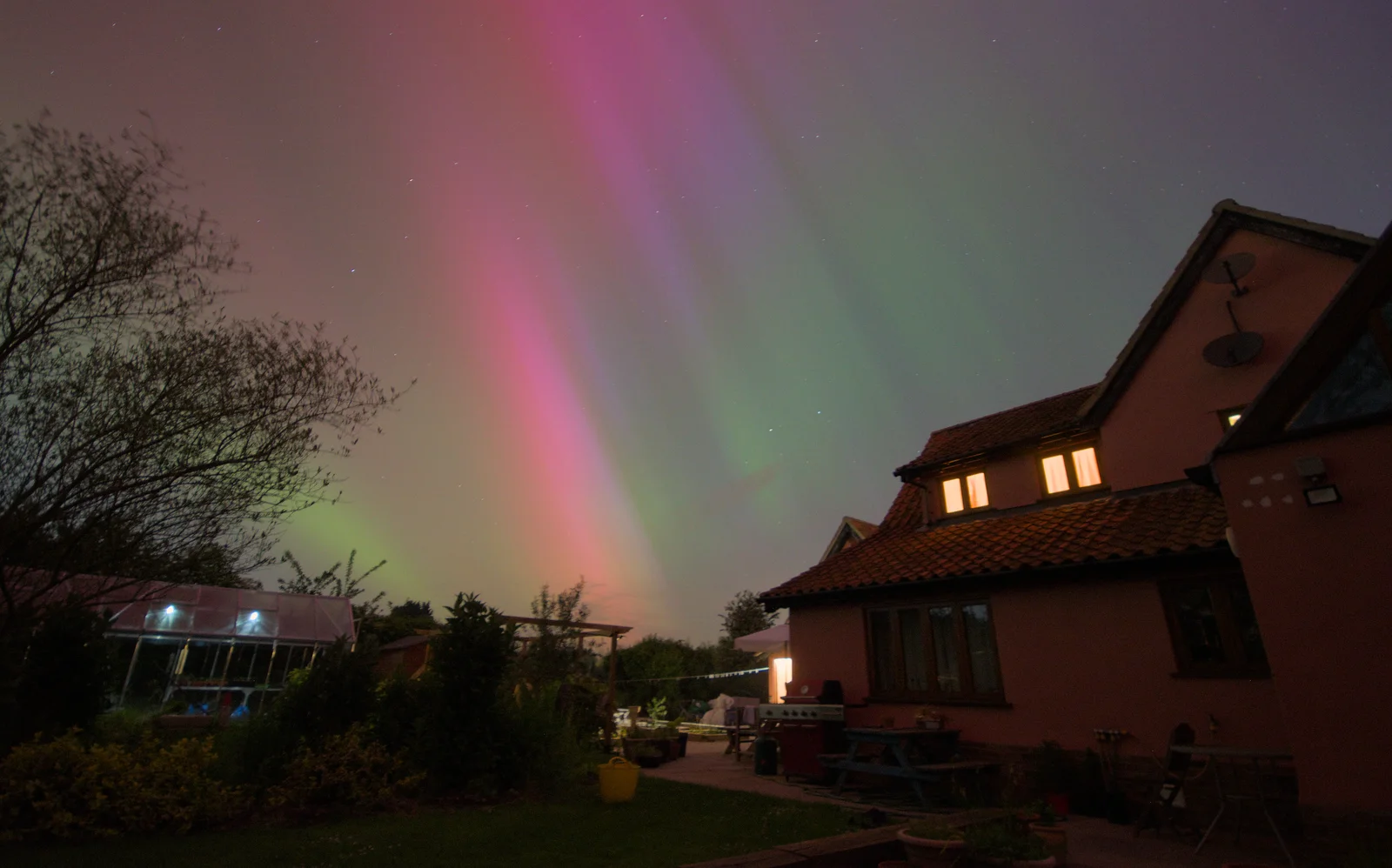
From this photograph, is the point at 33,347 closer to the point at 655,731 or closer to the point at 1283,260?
the point at 655,731

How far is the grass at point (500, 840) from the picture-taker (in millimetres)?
6133

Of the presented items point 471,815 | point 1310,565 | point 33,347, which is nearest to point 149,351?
point 33,347

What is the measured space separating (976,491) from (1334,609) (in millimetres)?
7628

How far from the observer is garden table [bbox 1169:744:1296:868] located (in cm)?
623

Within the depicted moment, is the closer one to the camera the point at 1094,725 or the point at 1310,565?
the point at 1310,565

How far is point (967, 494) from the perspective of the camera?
1366cm

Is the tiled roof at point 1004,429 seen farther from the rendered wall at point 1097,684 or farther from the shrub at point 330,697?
the shrub at point 330,697

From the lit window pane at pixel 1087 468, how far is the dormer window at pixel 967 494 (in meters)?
1.73

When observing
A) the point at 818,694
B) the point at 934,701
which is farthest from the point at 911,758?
the point at 818,694

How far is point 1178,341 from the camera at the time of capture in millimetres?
11031

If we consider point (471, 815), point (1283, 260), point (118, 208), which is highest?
point (1283, 260)

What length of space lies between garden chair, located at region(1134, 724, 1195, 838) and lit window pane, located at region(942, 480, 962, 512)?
5.82 meters

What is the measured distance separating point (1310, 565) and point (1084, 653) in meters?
3.99

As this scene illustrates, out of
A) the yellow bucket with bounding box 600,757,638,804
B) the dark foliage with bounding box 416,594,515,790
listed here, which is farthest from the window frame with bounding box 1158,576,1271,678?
the dark foliage with bounding box 416,594,515,790
